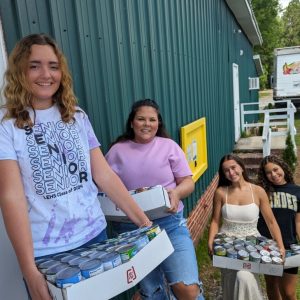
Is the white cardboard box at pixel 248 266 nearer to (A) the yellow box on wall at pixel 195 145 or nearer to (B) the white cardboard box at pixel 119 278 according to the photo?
(B) the white cardboard box at pixel 119 278

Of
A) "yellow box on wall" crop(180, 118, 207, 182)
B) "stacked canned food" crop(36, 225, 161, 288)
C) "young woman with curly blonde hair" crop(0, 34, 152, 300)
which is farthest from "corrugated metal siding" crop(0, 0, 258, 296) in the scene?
"stacked canned food" crop(36, 225, 161, 288)

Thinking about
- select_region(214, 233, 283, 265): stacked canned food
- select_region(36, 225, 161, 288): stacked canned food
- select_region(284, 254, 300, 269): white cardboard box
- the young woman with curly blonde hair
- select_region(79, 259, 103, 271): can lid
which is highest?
the young woman with curly blonde hair

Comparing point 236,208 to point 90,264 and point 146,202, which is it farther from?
point 90,264

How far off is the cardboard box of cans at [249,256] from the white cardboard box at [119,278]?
3.18 feet

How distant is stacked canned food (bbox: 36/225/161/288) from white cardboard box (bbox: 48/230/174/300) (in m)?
0.02

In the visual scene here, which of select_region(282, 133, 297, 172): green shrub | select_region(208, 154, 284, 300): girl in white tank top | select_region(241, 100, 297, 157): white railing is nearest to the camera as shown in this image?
select_region(208, 154, 284, 300): girl in white tank top

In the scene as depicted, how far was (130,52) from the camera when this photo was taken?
10.4 ft

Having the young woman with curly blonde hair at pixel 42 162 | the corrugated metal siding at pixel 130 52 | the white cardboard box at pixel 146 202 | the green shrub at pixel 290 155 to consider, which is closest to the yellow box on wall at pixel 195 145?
the corrugated metal siding at pixel 130 52

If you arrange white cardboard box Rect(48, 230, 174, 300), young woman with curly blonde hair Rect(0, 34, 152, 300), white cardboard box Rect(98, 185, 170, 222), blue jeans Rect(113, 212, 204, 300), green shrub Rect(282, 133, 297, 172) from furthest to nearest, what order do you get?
green shrub Rect(282, 133, 297, 172) < blue jeans Rect(113, 212, 204, 300) < white cardboard box Rect(98, 185, 170, 222) < young woman with curly blonde hair Rect(0, 34, 152, 300) < white cardboard box Rect(48, 230, 174, 300)

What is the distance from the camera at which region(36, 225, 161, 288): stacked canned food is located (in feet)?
4.09

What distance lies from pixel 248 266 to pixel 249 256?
0.24 ft

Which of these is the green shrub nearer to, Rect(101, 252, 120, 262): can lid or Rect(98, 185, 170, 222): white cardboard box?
Rect(98, 185, 170, 222): white cardboard box

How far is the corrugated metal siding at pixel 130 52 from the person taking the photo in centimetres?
221

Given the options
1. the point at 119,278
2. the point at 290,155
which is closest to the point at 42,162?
the point at 119,278
